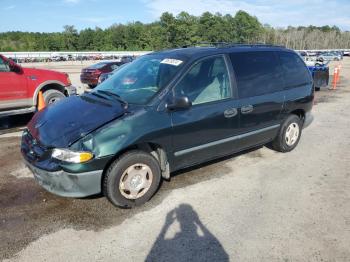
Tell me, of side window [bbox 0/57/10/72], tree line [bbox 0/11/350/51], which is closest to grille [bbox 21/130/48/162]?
side window [bbox 0/57/10/72]

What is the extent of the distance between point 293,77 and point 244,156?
1.59m

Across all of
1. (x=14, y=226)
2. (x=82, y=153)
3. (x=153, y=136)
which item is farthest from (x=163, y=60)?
(x=14, y=226)

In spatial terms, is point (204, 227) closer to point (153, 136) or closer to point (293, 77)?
point (153, 136)

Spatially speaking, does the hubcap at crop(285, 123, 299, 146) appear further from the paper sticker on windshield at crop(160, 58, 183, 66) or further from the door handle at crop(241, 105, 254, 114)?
the paper sticker on windshield at crop(160, 58, 183, 66)

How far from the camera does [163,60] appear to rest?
15.4 ft

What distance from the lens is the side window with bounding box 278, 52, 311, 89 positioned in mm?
5633

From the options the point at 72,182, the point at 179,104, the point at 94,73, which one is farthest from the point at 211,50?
the point at 94,73

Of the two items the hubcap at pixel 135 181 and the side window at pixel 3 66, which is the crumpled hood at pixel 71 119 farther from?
the side window at pixel 3 66

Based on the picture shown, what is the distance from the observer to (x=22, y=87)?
7738mm

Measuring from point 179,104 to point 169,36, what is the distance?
111575 mm

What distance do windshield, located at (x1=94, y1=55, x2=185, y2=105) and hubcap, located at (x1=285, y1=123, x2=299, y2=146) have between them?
2577 millimetres

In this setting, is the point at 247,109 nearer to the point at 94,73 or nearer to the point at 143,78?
the point at 143,78

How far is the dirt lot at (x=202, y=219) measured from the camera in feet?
10.6

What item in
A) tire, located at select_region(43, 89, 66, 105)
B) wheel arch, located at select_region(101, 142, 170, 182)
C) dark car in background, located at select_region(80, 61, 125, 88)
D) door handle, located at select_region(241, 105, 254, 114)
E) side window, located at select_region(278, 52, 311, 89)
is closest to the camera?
wheel arch, located at select_region(101, 142, 170, 182)
